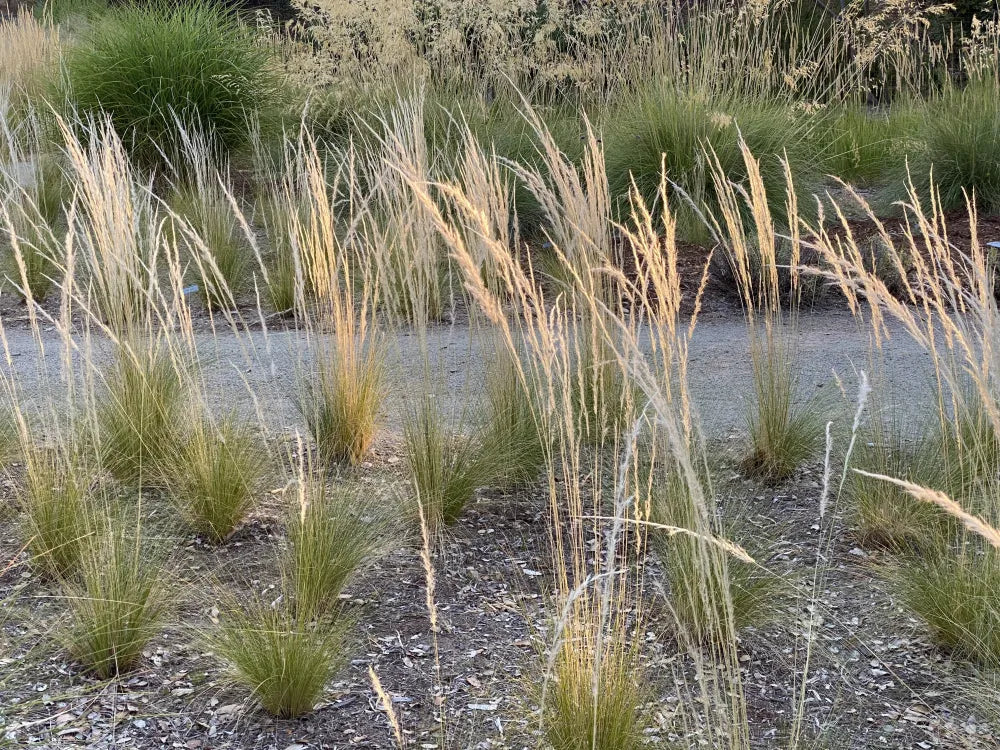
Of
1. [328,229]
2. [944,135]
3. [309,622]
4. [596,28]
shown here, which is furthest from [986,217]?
[309,622]

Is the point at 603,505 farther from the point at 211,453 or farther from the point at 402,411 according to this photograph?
the point at 211,453

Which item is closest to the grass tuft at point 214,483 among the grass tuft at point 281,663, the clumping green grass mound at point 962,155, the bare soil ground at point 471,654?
the bare soil ground at point 471,654

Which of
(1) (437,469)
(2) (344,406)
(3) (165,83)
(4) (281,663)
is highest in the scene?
(3) (165,83)

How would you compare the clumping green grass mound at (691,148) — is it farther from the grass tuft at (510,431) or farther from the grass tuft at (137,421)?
the grass tuft at (137,421)

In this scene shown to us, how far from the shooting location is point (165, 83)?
7.49m

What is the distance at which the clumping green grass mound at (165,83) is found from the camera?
7465mm

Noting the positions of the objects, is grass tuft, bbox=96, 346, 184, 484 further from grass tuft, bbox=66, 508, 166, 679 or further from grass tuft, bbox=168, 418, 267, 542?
grass tuft, bbox=66, 508, 166, 679

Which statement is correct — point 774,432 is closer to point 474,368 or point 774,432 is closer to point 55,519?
point 474,368

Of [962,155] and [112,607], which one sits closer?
[112,607]

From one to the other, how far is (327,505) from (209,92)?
5.89 m

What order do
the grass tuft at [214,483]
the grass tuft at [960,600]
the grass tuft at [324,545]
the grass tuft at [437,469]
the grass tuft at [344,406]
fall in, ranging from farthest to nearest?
the grass tuft at [344,406]
the grass tuft at [437,469]
the grass tuft at [214,483]
the grass tuft at [324,545]
the grass tuft at [960,600]

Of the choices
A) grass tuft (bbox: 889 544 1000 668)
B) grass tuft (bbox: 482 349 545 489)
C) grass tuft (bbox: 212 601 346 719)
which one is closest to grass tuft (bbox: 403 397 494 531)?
grass tuft (bbox: 482 349 545 489)

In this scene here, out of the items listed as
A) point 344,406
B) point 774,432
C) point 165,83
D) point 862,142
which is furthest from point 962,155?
point 165,83

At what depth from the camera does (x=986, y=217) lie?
21.1ft
